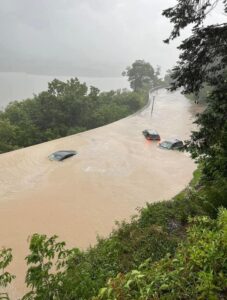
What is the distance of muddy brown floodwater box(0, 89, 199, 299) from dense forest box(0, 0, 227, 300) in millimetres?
3943

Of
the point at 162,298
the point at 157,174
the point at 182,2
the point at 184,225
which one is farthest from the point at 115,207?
the point at 162,298

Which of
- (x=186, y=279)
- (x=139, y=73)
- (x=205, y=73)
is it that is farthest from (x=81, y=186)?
(x=139, y=73)

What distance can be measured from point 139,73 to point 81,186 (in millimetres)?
59967

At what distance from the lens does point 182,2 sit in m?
8.99

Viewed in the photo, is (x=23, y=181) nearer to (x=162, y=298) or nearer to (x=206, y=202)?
(x=206, y=202)

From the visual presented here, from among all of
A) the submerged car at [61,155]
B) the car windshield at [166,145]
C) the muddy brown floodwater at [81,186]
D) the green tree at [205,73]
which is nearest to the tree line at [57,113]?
the muddy brown floodwater at [81,186]

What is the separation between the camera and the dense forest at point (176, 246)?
3.65 metres

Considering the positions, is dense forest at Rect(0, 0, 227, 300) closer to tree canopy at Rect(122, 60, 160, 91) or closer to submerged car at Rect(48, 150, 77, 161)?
submerged car at Rect(48, 150, 77, 161)

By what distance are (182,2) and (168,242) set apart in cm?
684

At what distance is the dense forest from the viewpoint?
365 cm

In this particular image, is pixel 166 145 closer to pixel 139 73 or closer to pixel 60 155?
pixel 60 155

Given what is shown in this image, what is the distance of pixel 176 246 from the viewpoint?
708 centimetres

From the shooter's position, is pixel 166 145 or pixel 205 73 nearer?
pixel 205 73

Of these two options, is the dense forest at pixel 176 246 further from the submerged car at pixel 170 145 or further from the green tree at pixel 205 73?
the submerged car at pixel 170 145
